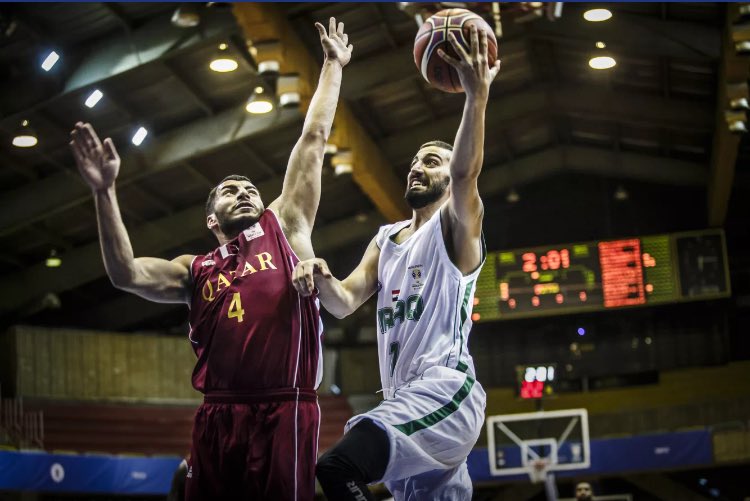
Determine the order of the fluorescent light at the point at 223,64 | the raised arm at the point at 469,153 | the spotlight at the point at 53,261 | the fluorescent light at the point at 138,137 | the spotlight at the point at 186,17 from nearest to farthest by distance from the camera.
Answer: the raised arm at the point at 469,153
the spotlight at the point at 186,17
the fluorescent light at the point at 223,64
the fluorescent light at the point at 138,137
the spotlight at the point at 53,261

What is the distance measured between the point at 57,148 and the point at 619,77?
10.3m

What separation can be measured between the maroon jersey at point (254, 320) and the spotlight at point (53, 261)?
60.7ft

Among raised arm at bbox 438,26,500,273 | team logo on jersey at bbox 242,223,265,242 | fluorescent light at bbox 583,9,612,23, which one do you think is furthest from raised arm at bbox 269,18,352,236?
fluorescent light at bbox 583,9,612,23

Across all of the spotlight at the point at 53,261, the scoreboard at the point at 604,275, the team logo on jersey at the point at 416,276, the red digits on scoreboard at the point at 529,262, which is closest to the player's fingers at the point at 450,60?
the team logo on jersey at the point at 416,276

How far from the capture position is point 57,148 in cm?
1894

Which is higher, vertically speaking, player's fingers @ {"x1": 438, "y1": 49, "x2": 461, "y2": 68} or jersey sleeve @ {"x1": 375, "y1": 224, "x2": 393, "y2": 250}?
player's fingers @ {"x1": 438, "y1": 49, "x2": 461, "y2": 68}

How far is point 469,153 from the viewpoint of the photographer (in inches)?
208

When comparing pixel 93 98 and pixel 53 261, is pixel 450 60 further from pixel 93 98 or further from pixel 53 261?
pixel 53 261

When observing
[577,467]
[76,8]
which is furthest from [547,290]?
[76,8]

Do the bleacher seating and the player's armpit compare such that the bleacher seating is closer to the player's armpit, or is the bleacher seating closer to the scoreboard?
the scoreboard

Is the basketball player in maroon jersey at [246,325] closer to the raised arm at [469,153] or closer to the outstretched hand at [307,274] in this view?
the outstretched hand at [307,274]

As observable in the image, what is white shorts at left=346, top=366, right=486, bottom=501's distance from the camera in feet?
17.0

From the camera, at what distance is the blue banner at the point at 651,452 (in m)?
22.5

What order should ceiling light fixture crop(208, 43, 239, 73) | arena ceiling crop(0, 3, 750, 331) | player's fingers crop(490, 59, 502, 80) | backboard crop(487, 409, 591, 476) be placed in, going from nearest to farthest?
player's fingers crop(490, 59, 502, 80) → arena ceiling crop(0, 3, 750, 331) → ceiling light fixture crop(208, 43, 239, 73) → backboard crop(487, 409, 591, 476)
